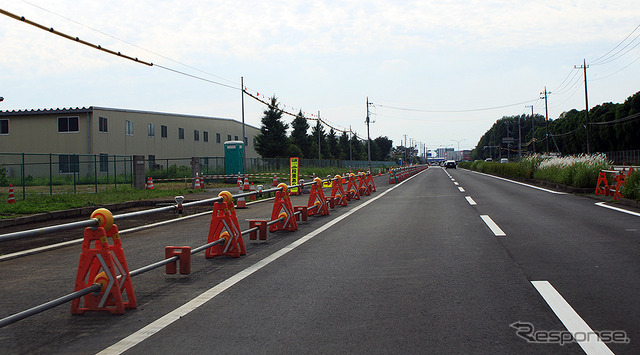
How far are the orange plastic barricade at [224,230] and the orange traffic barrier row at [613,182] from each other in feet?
40.2

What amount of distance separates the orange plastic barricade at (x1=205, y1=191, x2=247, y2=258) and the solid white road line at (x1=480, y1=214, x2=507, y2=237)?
4.44 m

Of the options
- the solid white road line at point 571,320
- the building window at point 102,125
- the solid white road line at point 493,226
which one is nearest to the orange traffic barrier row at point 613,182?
the solid white road line at point 493,226

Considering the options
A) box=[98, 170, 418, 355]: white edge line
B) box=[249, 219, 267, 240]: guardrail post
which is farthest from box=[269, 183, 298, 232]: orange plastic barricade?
box=[98, 170, 418, 355]: white edge line

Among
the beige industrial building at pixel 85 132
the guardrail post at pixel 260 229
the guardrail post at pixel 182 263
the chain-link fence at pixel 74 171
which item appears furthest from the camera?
the beige industrial building at pixel 85 132

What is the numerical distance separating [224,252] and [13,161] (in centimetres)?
3699

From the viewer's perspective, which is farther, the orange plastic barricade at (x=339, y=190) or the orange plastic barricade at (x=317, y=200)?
the orange plastic barricade at (x=339, y=190)

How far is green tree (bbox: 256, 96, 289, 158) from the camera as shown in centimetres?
5894

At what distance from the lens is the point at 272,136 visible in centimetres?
5891

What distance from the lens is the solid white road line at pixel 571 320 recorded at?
127 inches

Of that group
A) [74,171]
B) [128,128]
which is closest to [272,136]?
Answer: [128,128]

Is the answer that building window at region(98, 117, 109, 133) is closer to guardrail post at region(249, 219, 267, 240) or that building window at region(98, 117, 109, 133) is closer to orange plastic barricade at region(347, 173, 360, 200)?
orange plastic barricade at region(347, 173, 360, 200)

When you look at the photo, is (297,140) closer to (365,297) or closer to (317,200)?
(317,200)

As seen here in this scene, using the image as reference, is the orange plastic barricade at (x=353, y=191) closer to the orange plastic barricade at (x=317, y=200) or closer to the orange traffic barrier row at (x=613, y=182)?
the orange plastic barricade at (x=317, y=200)

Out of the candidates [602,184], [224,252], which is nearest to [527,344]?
[224,252]
